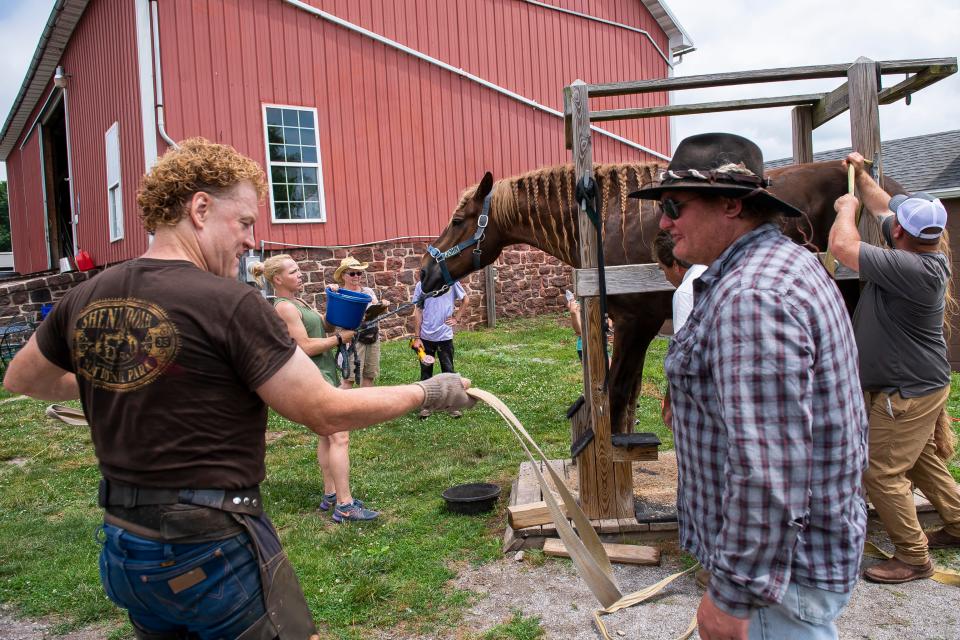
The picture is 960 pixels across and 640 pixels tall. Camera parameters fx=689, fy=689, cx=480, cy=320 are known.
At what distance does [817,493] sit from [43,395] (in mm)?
2233

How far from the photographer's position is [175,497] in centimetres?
172

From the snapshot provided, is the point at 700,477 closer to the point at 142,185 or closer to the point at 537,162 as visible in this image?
the point at 142,185

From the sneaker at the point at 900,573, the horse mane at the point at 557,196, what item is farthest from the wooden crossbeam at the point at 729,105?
the sneaker at the point at 900,573

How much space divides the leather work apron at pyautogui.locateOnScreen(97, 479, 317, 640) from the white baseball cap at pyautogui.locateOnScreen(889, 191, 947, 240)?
10.2ft

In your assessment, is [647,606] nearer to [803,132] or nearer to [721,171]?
[721,171]

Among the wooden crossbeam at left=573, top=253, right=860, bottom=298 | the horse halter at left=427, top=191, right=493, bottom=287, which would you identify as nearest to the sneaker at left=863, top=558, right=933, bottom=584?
the wooden crossbeam at left=573, top=253, right=860, bottom=298

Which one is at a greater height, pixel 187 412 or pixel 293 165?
pixel 293 165

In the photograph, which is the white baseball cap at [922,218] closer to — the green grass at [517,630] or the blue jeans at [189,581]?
the green grass at [517,630]

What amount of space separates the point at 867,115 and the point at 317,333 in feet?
12.1

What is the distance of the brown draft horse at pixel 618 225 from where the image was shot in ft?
13.4

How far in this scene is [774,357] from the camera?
4.81ft

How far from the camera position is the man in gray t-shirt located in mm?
3338

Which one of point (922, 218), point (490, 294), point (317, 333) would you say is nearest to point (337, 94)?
point (490, 294)

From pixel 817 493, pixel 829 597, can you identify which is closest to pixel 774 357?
pixel 817 493
